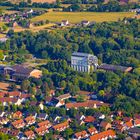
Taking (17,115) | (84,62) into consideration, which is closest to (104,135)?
(17,115)

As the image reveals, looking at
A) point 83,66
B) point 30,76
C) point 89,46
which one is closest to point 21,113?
point 30,76

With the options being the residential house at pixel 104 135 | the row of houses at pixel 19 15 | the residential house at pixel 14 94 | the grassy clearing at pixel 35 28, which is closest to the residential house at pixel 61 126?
the residential house at pixel 104 135

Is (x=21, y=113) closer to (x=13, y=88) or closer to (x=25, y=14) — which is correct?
(x=13, y=88)

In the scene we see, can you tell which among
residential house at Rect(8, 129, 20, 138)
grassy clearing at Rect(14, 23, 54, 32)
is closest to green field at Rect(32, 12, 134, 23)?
grassy clearing at Rect(14, 23, 54, 32)

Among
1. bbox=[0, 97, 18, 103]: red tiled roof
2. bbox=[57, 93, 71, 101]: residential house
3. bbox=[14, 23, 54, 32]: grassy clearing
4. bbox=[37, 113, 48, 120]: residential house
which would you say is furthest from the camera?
bbox=[14, 23, 54, 32]: grassy clearing

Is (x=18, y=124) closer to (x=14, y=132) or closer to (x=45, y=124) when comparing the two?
(x=14, y=132)

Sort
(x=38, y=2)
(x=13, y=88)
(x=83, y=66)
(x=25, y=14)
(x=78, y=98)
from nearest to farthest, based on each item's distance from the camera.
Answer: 1. (x=78, y=98)
2. (x=13, y=88)
3. (x=83, y=66)
4. (x=25, y=14)
5. (x=38, y=2)

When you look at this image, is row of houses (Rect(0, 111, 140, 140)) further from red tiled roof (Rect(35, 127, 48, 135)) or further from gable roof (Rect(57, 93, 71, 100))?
gable roof (Rect(57, 93, 71, 100))
